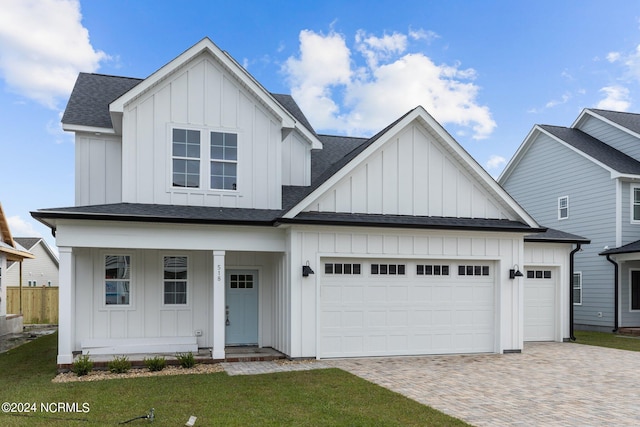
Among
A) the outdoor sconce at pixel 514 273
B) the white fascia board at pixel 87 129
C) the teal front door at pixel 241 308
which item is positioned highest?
the white fascia board at pixel 87 129

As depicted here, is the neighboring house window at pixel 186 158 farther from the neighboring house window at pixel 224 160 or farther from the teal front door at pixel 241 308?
the teal front door at pixel 241 308

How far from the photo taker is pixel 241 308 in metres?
13.4

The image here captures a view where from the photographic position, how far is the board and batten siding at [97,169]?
43.6 ft

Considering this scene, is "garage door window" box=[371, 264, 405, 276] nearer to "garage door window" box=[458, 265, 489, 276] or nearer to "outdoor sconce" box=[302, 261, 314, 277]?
"garage door window" box=[458, 265, 489, 276]

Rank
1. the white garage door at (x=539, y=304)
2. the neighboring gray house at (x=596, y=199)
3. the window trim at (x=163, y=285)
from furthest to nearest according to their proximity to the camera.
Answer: the neighboring gray house at (x=596, y=199)
the white garage door at (x=539, y=304)
the window trim at (x=163, y=285)

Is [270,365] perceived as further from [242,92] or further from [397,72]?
[397,72]

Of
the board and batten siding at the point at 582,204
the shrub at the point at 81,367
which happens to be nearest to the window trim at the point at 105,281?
the shrub at the point at 81,367

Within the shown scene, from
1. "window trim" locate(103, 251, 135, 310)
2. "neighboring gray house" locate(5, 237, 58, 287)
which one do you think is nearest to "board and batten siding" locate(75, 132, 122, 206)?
"window trim" locate(103, 251, 135, 310)

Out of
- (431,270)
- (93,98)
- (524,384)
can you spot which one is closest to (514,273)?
(431,270)

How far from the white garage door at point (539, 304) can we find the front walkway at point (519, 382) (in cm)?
174

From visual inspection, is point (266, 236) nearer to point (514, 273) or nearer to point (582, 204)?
point (514, 273)

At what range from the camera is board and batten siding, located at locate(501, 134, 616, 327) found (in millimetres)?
19531

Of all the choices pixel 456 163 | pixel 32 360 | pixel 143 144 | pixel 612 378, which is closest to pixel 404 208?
pixel 456 163

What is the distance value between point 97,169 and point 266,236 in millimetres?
5105
